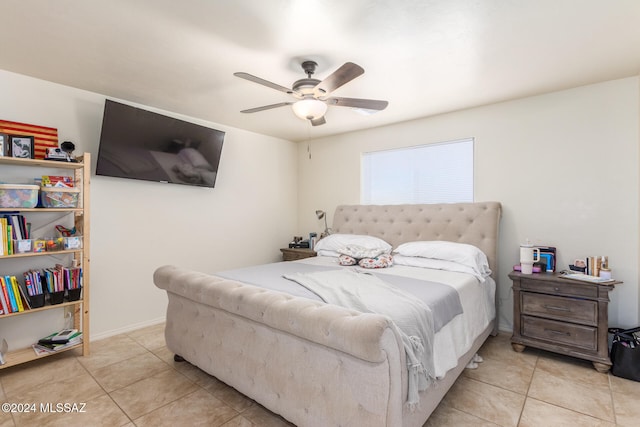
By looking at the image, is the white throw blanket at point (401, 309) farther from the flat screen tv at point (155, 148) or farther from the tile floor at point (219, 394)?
the flat screen tv at point (155, 148)

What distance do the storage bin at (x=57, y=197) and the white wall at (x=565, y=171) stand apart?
369cm

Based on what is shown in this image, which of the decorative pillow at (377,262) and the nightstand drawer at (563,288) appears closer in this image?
the nightstand drawer at (563,288)

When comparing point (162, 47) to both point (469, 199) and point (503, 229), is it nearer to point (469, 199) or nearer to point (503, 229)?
point (469, 199)

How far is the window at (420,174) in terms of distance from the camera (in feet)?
11.9

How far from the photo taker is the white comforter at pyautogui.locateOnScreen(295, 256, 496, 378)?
1.87 metres

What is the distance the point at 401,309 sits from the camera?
5.65 feet

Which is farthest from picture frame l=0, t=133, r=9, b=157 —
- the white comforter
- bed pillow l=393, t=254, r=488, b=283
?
bed pillow l=393, t=254, r=488, b=283

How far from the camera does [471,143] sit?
11.6ft

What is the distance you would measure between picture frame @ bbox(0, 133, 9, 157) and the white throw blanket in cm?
245

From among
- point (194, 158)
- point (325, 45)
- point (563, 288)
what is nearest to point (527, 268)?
point (563, 288)

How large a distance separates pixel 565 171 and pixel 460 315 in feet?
6.19

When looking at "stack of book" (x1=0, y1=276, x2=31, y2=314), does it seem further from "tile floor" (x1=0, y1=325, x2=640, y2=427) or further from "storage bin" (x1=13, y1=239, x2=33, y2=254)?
"tile floor" (x1=0, y1=325, x2=640, y2=427)

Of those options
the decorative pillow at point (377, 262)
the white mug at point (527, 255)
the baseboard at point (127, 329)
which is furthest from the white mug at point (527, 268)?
the baseboard at point (127, 329)

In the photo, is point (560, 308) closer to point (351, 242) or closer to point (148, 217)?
point (351, 242)
